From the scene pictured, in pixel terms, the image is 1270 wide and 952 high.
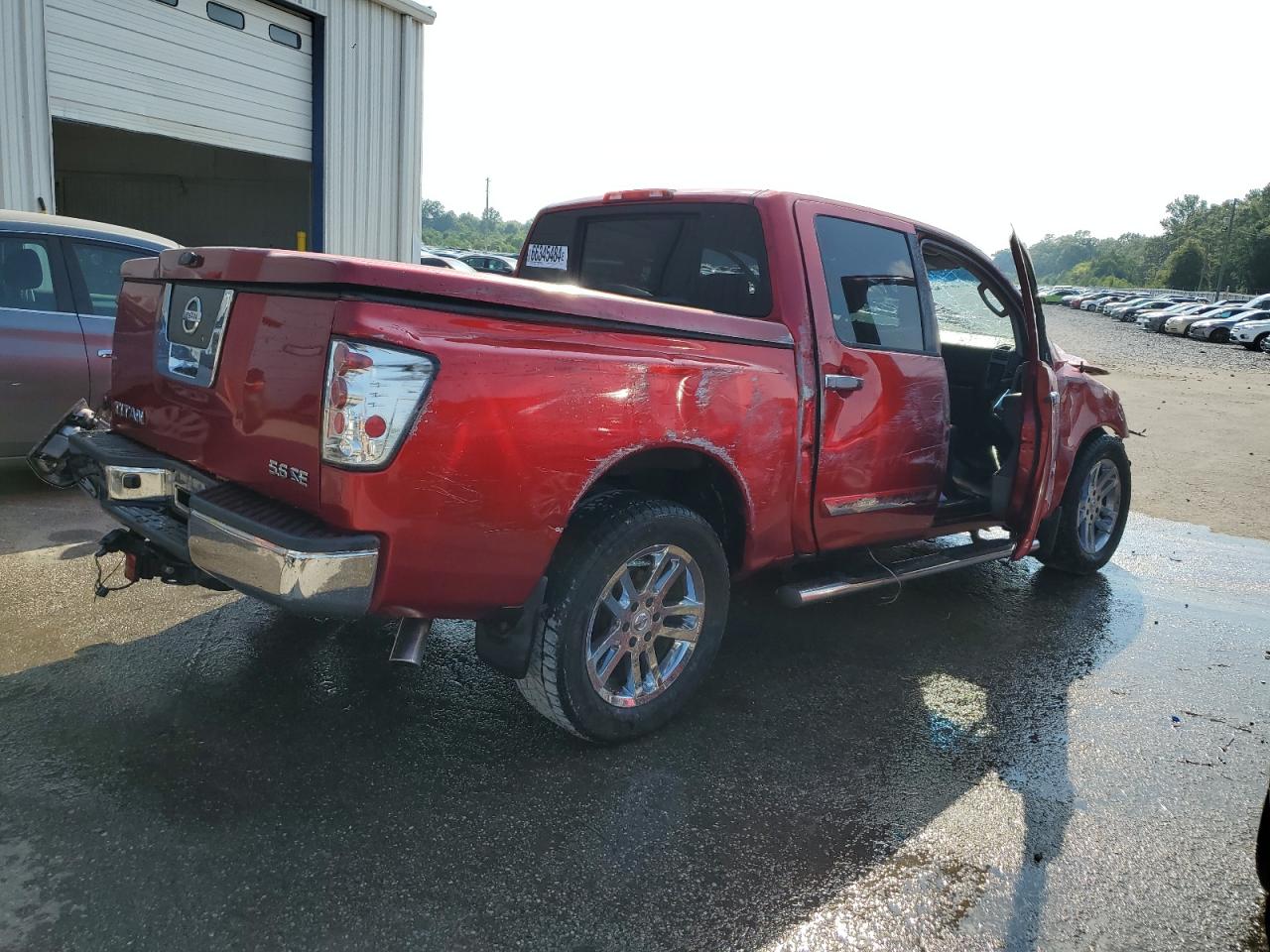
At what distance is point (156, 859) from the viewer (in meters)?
2.39

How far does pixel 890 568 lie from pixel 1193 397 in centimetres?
1476

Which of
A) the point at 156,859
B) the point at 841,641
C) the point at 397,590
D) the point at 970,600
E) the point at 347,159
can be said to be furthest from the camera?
the point at 347,159

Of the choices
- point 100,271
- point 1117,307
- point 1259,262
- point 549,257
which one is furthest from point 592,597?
point 1259,262

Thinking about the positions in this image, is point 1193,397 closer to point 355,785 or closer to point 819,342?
point 819,342

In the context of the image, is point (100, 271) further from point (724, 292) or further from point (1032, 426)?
point (1032, 426)

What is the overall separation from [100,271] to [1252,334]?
37495 millimetres

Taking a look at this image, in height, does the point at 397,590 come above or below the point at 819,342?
below

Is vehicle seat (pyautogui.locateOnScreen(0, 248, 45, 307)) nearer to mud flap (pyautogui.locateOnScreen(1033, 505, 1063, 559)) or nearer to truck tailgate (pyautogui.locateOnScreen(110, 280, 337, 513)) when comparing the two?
truck tailgate (pyautogui.locateOnScreen(110, 280, 337, 513))

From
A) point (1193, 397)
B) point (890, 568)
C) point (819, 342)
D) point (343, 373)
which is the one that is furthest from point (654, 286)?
point (1193, 397)

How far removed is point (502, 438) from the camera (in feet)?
8.46

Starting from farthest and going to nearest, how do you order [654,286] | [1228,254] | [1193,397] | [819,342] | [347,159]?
[1228,254] < [1193,397] < [347,159] < [654,286] < [819,342]

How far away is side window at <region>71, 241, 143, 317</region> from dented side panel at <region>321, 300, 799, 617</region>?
13.6 feet

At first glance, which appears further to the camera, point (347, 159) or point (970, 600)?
point (347, 159)

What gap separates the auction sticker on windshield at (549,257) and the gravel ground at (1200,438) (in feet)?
18.4
